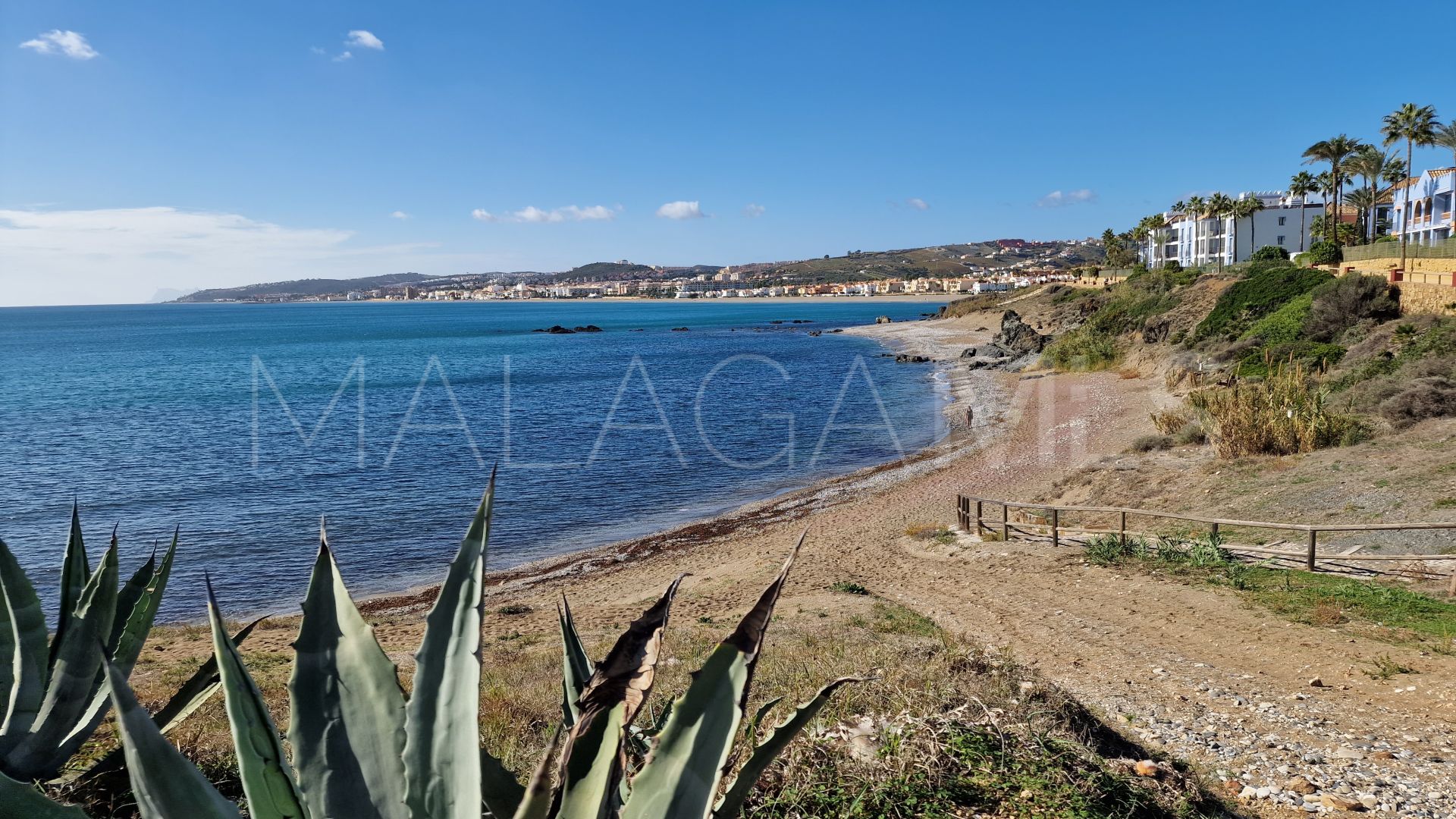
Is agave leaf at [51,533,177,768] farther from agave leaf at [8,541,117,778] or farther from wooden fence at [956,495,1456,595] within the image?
wooden fence at [956,495,1456,595]

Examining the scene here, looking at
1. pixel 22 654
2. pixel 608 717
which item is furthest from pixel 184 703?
pixel 608 717

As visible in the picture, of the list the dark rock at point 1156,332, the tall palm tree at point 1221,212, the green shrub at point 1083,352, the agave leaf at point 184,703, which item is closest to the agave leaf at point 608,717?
the agave leaf at point 184,703

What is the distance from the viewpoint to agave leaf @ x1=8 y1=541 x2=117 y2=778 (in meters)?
2.83

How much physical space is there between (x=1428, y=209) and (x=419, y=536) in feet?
208

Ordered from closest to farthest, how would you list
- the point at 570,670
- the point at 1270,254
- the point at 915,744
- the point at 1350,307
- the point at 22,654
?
1. the point at 570,670
2. the point at 22,654
3. the point at 915,744
4. the point at 1350,307
5. the point at 1270,254

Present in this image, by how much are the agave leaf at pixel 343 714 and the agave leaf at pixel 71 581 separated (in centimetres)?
159

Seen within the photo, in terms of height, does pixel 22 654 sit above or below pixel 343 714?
below

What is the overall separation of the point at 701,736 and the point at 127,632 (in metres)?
2.47

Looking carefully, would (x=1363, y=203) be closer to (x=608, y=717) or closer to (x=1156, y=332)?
(x=1156, y=332)

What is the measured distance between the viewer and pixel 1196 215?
273ft

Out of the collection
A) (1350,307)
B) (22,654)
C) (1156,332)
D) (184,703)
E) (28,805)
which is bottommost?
(1156,332)

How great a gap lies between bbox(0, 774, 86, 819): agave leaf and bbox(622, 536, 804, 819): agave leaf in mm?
1052

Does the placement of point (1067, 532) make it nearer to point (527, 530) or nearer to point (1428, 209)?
point (527, 530)

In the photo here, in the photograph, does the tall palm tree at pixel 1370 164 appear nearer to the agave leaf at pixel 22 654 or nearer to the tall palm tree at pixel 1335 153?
the tall palm tree at pixel 1335 153
